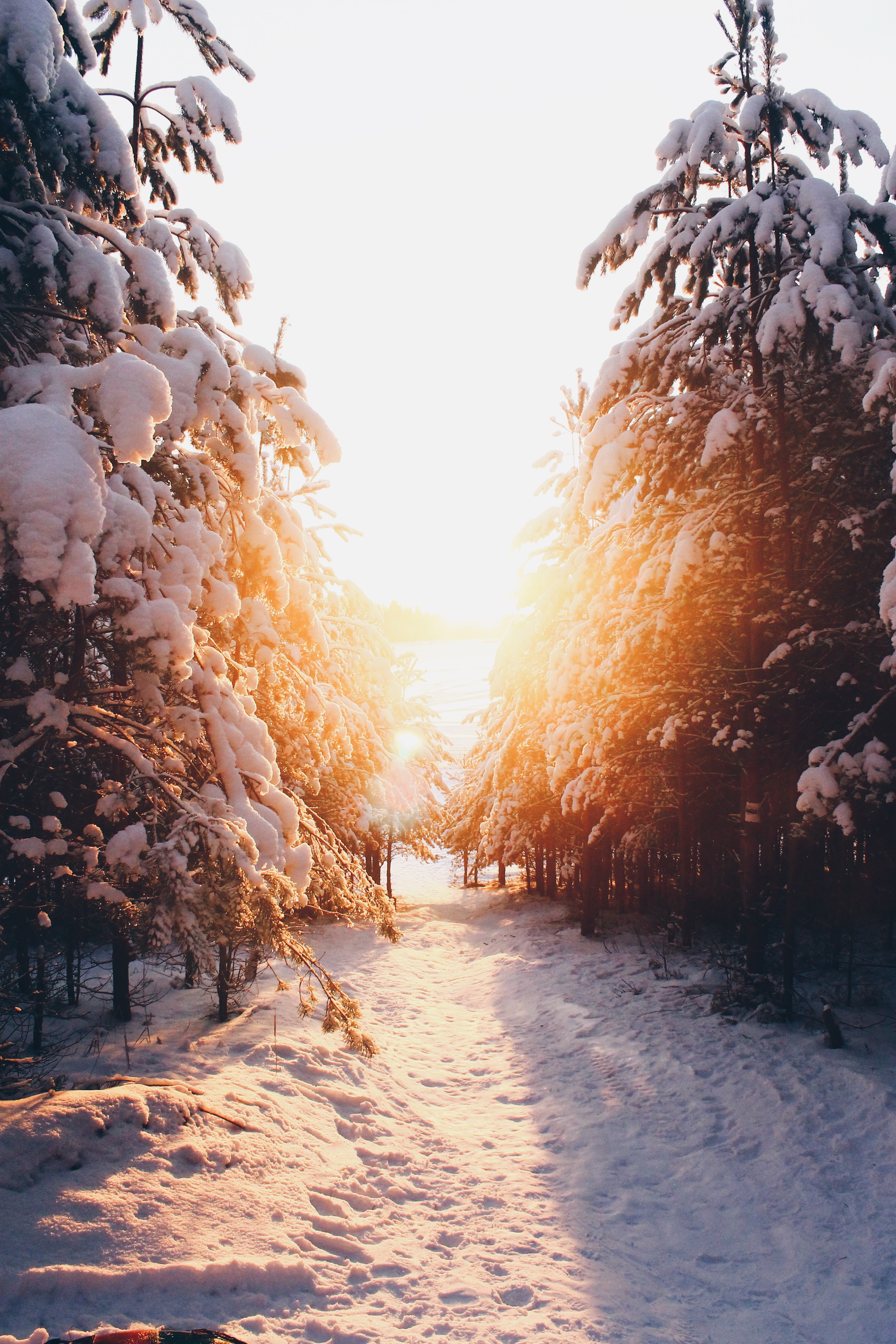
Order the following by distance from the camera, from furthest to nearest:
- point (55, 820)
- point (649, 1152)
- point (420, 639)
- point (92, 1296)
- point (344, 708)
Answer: point (420, 639) < point (344, 708) < point (649, 1152) < point (55, 820) < point (92, 1296)

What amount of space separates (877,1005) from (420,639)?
12875 cm

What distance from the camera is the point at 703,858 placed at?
1386cm

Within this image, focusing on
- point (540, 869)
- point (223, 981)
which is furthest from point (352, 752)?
point (540, 869)

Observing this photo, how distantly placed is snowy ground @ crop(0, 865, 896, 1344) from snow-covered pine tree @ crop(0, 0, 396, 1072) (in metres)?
1.38

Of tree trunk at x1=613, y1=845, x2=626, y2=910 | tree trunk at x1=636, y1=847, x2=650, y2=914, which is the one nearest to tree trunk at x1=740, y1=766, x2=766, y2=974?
tree trunk at x1=636, y1=847, x2=650, y2=914

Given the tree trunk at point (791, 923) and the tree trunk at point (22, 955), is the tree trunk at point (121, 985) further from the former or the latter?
the tree trunk at point (791, 923)

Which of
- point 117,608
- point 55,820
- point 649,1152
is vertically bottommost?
point 649,1152

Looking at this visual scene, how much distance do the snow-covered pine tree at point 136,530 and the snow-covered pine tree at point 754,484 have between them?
186 inches

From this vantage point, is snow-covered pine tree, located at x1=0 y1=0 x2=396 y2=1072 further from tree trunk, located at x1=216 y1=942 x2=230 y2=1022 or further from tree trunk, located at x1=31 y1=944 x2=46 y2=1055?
tree trunk, located at x1=216 y1=942 x2=230 y2=1022

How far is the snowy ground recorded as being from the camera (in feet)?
14.0

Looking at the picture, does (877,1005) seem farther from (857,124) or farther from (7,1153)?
(857,124)

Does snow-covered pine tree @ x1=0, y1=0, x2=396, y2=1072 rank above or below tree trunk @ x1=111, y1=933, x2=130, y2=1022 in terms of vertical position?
above

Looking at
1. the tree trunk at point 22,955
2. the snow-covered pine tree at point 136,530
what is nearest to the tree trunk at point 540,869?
the tree trunk at point 22,955

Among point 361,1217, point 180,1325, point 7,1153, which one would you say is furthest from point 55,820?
point 361,1217
